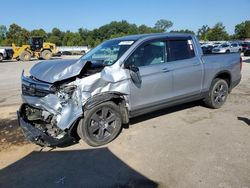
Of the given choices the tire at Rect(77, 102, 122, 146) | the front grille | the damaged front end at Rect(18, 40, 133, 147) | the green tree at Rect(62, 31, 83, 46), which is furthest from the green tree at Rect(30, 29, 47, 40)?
the tire at Rect(77, 102, 122, 146)

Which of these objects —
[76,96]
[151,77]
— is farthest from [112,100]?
[151,77]

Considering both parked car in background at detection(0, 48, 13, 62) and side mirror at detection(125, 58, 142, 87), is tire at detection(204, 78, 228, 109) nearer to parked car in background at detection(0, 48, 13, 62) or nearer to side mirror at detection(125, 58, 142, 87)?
side mirror at detection(125, 58, 142, 87)

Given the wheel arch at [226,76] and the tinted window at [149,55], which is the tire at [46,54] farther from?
the tinted window at [149,55]

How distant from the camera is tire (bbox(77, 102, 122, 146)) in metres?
4.57

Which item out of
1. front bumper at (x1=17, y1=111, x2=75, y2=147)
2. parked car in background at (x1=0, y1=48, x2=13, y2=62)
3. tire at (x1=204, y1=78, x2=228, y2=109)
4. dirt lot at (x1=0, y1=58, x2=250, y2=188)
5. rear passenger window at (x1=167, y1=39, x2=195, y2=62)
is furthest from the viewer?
parked car in background at (x1=0, y1=48, x2=13, y2=62)

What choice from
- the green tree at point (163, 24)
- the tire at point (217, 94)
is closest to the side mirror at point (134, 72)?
the tire at point (217, 94)

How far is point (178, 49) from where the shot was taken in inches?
231

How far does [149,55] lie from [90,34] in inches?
4043

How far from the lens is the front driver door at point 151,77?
5121 millimetres

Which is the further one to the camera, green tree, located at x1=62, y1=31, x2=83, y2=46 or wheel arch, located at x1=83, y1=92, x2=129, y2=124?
green tree, located at x1=62, y1=31, x2=83, y2=46

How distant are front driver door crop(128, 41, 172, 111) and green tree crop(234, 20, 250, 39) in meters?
99.8

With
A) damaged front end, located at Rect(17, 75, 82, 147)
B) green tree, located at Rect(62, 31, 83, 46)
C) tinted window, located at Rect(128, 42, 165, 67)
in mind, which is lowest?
damaged front end, located at Rect(17, 75, 82, 147)

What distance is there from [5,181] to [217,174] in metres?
2.87

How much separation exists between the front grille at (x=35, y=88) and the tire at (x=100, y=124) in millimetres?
758
